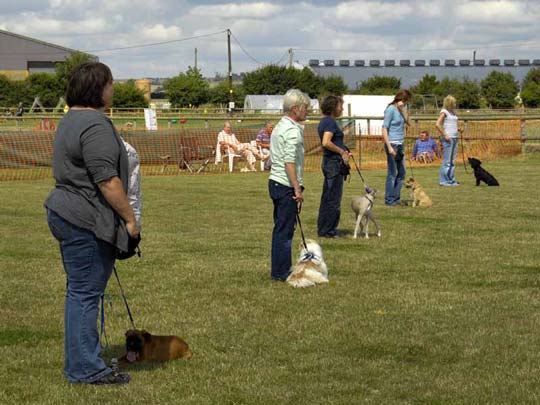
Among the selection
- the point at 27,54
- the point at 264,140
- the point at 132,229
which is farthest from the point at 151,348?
the point at 27,54

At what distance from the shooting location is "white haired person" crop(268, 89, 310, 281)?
343 inches

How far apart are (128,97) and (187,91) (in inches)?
454

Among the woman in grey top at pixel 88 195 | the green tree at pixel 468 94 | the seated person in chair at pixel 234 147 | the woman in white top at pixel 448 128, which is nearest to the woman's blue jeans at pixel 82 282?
the woman in grey top at pixel 88 195

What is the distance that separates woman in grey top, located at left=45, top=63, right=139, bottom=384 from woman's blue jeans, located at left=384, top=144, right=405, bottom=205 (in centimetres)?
1029

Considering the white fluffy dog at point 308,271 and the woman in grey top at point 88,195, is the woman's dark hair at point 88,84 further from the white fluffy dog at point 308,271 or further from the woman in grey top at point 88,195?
the white fluffy dog at point 308,271

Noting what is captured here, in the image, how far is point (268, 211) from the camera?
618 inches

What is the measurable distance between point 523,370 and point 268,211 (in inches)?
395

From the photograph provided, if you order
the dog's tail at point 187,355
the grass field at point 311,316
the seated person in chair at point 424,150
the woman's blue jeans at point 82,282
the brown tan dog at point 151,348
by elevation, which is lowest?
the seated person in chair at point 424,150

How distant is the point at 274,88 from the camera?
92.8 metres

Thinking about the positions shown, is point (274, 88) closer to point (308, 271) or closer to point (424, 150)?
point (424, 150)

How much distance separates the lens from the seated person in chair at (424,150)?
29297mm

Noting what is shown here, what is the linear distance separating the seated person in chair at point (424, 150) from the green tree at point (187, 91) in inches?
2351

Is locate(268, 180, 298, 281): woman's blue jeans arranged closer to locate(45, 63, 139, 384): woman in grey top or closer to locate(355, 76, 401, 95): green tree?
locate(45, 63, 139, 384): woman in grey top

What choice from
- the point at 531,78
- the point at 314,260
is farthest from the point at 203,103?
the point at 314,260
